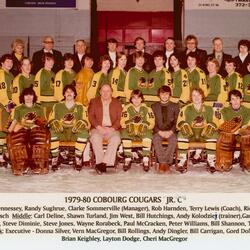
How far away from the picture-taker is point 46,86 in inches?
115

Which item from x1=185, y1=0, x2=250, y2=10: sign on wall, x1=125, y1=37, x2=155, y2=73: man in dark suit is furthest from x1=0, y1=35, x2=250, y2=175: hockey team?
x1=185, y1=0, x2=250, y2=10: sign on wall

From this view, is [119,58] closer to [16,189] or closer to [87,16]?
[87,16]

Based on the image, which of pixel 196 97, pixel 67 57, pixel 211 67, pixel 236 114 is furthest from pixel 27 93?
pixel 236 114

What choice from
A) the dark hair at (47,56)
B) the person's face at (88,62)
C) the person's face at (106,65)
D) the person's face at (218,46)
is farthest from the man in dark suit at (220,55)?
the dark hair at (47,56)

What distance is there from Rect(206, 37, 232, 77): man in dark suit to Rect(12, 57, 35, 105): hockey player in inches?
41.9

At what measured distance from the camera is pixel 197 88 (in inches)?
114

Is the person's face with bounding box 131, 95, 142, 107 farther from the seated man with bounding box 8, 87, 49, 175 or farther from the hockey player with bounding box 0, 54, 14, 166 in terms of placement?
the hockey player with bounding box 0, 54, 14, 166

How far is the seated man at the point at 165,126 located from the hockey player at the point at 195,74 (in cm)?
19

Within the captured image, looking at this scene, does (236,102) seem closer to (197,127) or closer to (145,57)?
(197,127)

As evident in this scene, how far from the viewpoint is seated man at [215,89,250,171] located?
2.75 meters

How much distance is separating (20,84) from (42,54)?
244 millimetres

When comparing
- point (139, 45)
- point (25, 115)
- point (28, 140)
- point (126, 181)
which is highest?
point (139, 45)

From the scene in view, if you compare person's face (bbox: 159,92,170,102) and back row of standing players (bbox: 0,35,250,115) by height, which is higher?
back row of standing players (bbox: 0,35,250,115)

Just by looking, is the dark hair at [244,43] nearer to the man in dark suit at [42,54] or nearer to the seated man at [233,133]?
the seated man at [233,133]
